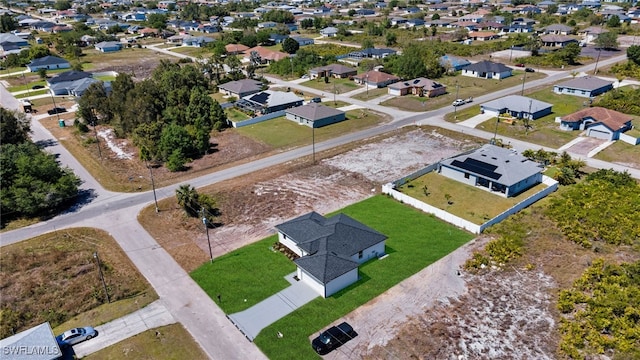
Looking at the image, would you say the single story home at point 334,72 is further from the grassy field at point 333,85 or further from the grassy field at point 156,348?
the grassy field at point 156,348

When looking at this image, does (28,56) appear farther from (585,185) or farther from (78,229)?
(585,185)

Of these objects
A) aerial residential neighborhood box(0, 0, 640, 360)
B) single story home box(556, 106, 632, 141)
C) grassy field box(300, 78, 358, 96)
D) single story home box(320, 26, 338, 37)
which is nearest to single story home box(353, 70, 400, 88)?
aerial residential neighborhood box(0, 0, 640, 360)

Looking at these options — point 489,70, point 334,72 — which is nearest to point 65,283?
point 334,72

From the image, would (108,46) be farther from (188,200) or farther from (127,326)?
(127,326)

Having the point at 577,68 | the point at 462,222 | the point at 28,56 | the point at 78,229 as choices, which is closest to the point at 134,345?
the point at 78,229

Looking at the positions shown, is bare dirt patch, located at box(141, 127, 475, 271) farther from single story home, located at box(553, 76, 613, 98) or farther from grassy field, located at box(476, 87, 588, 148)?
single story home, located at box(553, 76, 613, 98)

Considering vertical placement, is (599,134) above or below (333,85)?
below
